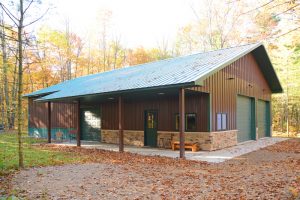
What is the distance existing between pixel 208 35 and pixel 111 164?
22922 mm

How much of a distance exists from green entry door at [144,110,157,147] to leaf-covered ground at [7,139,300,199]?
520 centimetres

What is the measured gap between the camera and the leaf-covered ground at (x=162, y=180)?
19.4 feet

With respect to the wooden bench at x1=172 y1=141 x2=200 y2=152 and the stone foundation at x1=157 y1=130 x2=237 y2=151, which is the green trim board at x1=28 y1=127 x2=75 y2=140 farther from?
the wooden bench at x1=172 y1=141 x2=200 y2=152

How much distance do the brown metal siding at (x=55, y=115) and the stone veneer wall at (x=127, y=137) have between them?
3.05 metres

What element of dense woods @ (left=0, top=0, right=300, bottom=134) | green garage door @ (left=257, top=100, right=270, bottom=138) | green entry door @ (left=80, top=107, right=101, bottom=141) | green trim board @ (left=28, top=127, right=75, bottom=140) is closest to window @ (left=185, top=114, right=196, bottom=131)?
green entry door @ (left=80, top=107, right=101, bottom=141)

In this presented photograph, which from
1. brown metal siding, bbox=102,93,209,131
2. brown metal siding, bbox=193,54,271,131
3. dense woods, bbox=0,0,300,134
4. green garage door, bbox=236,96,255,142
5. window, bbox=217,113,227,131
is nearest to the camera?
brown metal siding, bbox=102,93,209,131

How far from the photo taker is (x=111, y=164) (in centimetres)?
975

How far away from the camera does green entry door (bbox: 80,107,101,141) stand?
19062 millimetres

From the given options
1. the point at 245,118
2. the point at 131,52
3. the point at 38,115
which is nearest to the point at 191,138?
the point at 245,118

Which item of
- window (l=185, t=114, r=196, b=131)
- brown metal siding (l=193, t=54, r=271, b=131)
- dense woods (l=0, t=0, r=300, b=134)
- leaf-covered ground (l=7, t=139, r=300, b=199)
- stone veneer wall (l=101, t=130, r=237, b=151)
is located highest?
dense woods (l=0, t=0, r=300, b=134)

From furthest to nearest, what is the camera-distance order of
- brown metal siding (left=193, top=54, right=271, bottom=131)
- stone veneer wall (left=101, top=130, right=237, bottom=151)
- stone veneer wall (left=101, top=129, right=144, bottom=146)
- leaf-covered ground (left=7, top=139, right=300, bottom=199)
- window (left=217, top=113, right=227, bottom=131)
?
1. stone veneer wall (left=101, top=129, right=144, bottom=146)
2. window (left=217, top=113, right=227, bottom=131)
3. brown metal siding (left=193, top=54, right=271, bottom=131)
4. stone veneer wall (left=101, top=130, right=237, bottom=151)
5. leaf-covered ground (left=7, top=139, right=300, bottom=199)

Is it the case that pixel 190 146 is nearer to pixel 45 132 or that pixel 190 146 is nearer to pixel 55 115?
pixel 55 115

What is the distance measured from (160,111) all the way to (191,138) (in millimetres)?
2452

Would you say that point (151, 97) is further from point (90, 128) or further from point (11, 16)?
point (11, 16)
